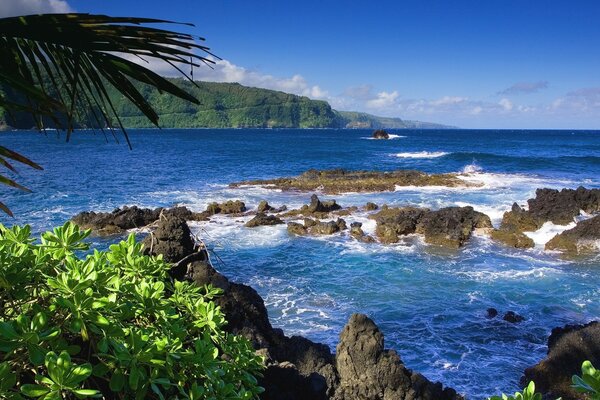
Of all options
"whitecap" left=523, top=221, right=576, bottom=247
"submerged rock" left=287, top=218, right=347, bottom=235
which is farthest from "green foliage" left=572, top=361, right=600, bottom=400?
"whitecap" left=523, top=221, right=576, bottom=247

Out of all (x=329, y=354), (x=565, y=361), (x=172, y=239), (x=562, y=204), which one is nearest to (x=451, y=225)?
(x=562, y=204)

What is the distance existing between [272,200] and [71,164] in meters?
30.0

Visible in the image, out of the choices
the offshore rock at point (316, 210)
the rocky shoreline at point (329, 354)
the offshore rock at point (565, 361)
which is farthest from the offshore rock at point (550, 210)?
the offshore rock at point (565, 361)

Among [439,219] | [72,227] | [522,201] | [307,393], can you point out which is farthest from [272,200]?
[72,227]

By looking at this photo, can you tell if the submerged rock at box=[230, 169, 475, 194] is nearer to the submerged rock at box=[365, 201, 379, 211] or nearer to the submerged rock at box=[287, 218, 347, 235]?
the submerged rock at box=[365, 201, 379, 211]

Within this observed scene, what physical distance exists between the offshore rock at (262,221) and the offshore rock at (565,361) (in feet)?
48.6

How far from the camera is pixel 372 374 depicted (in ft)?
23.8

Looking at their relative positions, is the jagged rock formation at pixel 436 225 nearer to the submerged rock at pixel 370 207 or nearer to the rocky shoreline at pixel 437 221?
the rocky shoreline at pixel 437 221

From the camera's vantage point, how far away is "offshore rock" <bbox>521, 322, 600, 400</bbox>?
8273mm

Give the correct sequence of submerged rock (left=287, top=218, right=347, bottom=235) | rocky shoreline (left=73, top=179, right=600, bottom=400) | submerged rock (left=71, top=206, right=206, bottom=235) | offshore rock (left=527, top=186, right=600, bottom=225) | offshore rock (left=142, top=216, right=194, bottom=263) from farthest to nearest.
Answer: offshore rock (left=527, top=186, right=600, bottom=225)
submerged rock (left=287, top=218, right=347, bottom=235)
submerged rock (left=71, top=206, right=206, bottom=235)
offshore rock (left=142, top=216, right=194, bottom=263)
rocky shoreline (left=73, top=179, right=600, bottom=400)

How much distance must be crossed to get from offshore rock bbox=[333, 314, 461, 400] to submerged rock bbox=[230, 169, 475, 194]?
79.9ft

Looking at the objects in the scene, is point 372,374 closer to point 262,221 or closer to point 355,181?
point 262,221

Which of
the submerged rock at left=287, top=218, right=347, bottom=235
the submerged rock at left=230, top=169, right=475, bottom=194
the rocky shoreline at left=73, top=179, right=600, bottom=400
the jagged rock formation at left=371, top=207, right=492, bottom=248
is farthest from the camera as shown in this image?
the submerged rock at left=230, top=169, right=475, bottom=194

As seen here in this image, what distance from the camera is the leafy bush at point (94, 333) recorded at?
5.36 ft
